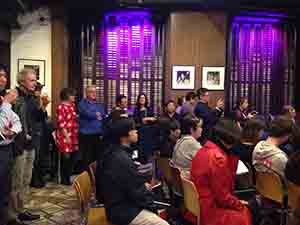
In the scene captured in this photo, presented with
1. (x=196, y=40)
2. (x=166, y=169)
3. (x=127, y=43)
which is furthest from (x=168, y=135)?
(x=127, y=43)

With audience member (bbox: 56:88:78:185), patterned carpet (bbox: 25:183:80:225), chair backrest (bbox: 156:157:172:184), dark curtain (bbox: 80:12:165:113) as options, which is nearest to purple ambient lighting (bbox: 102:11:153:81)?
dark curtain (bbox: 80:12:165:113)

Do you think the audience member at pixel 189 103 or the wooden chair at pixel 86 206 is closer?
the wooden chair at pixel 86 206

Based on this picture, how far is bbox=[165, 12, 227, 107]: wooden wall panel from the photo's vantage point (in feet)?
27.0

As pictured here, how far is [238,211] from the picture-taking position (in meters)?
3.04

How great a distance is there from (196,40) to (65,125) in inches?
135

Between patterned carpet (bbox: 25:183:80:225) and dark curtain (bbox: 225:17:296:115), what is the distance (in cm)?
412

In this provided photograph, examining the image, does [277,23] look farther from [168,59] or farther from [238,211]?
[238,211]

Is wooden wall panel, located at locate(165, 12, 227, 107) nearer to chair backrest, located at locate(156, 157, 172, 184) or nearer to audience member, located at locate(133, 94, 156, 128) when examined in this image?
audience member, located at locate(133, 94, 156, 128)

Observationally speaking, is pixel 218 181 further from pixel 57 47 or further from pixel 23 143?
pixel 57 47

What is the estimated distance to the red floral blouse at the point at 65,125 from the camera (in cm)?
600

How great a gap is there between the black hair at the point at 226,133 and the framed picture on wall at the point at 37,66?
18.1 ft

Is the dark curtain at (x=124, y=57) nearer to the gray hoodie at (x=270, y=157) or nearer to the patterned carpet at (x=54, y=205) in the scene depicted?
the patterned carpet at (x=54, y=205)

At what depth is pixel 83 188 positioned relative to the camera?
322cm

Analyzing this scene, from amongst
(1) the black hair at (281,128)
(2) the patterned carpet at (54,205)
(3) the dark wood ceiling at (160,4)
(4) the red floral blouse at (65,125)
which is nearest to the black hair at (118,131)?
(1) the black hair at (281,128)
